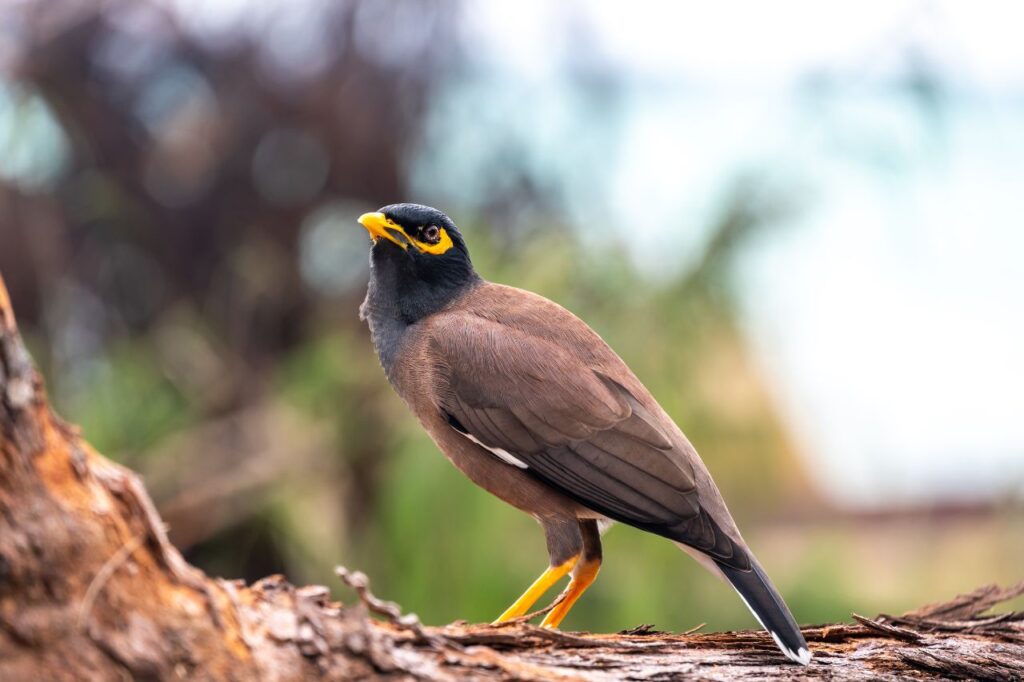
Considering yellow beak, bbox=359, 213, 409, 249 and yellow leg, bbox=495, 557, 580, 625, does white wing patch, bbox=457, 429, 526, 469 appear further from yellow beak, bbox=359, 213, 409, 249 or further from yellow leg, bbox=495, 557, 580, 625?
yellow beak, bbox=359, 213, 409, 249

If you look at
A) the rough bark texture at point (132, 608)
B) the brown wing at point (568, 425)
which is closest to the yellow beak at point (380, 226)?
the brown wing at point (568, 425)

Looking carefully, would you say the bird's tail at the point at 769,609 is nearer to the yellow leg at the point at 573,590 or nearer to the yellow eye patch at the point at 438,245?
the yellow leg at the point at 573,590

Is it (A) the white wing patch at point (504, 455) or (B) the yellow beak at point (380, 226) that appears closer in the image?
(A) the white wing patch at point (504, 455)

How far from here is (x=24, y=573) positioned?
2113mm

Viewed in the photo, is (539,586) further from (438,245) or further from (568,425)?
(438,245)

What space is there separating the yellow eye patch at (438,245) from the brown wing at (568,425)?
323 mm

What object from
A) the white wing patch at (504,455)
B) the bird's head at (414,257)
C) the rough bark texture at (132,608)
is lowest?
the rough bark texture at (132,608)

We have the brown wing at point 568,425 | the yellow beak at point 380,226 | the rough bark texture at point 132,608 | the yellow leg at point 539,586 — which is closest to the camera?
the rough bark texture at point 132,608

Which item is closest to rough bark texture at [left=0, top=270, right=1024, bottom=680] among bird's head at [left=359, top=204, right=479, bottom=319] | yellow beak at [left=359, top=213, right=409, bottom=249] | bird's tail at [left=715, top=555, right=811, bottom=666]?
bird's tail at [left=715, top=555, right=811, bottom=666]

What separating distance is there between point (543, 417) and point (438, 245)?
878mm

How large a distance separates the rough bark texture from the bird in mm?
926

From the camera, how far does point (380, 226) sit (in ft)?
14.2

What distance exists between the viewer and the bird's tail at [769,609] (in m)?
3.14

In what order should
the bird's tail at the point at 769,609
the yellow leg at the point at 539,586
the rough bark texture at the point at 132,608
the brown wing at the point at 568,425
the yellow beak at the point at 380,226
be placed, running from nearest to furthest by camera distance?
the rough bark texture at the point at 132,608
the bird's tail at the point at 769,609
the brown wing at the point at 568,425
the yellow leg at the point at 539,586
the yellow beak at the point at 380,226
